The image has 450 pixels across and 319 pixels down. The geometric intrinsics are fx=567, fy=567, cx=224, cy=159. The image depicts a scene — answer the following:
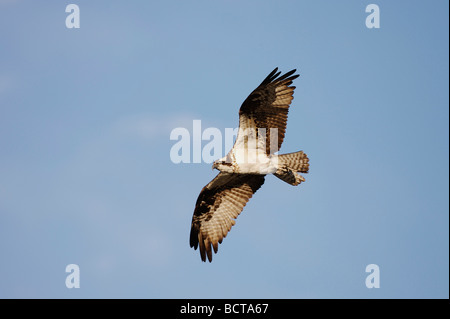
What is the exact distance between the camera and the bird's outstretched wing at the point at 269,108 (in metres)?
10.9

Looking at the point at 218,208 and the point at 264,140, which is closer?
the point at 264,140

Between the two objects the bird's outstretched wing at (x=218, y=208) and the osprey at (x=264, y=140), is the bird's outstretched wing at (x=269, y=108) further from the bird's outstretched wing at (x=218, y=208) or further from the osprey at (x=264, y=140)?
the bird's outstretched wing at (x=218, y=208)

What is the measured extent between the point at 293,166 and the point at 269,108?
1241 mm

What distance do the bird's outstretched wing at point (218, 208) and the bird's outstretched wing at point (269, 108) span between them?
4.43 feet

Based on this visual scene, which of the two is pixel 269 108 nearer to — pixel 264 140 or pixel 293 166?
pixel 264 140

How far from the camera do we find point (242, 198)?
1212cm

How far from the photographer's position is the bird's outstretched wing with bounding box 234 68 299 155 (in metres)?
10.9

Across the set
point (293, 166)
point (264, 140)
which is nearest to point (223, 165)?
point (264, 140)

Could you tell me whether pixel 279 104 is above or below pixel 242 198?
above

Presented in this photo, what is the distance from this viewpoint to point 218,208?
480 inches

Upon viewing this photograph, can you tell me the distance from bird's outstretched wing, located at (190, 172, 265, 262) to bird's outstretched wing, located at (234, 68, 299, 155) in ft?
4.43
